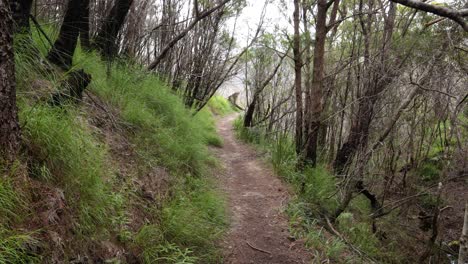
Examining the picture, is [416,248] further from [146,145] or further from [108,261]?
[108,261]

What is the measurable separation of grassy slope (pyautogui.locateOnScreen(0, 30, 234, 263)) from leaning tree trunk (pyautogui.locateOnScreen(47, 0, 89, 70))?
1.65 feet

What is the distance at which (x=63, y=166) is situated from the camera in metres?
2.45

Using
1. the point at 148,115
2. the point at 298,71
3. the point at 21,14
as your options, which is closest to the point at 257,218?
the point at 148,115

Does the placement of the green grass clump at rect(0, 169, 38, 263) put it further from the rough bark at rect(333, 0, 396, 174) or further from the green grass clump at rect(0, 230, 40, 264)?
the rough bark at rect(333, 0, 396, 174)

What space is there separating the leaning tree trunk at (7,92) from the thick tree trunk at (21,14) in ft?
3.89

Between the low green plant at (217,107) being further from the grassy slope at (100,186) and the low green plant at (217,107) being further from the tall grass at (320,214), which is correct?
the grassy slope at (100,186)

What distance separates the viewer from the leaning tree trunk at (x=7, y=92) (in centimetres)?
196

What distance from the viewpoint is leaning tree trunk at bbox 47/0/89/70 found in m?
3.94

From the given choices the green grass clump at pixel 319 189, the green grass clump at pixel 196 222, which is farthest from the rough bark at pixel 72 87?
the green grass clump at pixel 319 189

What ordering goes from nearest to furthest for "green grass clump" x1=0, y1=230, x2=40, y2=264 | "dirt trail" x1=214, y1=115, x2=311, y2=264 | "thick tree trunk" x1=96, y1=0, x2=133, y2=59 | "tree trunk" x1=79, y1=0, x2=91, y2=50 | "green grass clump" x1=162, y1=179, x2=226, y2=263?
"green grass clump" x1=0, y1=230, x2=40, y2=264 < "green grass clump" x1=162, y1=179, x2=226, y2=263 < "dirt trail" x1=214, y1=115, x2=311, y2=264 < "tree trunk" x1=79, y1=0, x2=91, y2=50 < "thick tree trunk" x1=96, y1=0, x2=133, y2=59

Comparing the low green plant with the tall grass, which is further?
the low green plant

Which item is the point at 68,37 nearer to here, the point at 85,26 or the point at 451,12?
the point at 85,26

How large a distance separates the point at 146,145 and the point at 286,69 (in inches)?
432

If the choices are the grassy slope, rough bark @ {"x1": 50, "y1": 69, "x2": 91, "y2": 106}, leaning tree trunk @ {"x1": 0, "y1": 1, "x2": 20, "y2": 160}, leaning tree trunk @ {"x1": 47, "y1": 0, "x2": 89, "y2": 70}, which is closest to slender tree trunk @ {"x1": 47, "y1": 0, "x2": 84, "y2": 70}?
leaning tree trunk @ {"x1": 47, "y1": 0, "x2": 89, "y2": 70}
